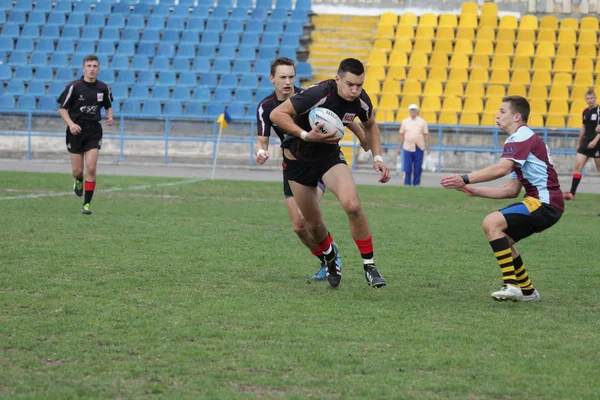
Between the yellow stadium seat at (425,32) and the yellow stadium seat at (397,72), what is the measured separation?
5.05 ft

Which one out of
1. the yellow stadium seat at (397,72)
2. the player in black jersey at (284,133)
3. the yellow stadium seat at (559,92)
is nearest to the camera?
the player in black jersey at (284,133)

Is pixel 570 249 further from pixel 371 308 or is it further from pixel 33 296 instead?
pixel 33 296

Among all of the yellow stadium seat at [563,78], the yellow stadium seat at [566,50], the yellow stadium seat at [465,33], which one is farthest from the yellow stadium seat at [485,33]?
the yellow stadium seat at [563,78]

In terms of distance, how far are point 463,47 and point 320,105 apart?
2332cm

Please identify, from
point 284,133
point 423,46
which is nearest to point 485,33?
point 423,46

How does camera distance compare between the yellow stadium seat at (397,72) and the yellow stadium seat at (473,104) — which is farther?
the yellow stadium seat at (397,72)

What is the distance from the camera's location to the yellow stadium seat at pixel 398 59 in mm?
30156

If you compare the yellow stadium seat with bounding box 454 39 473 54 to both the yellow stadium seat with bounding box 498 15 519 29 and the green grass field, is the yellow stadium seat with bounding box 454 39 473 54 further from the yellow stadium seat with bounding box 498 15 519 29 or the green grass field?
the green grass field

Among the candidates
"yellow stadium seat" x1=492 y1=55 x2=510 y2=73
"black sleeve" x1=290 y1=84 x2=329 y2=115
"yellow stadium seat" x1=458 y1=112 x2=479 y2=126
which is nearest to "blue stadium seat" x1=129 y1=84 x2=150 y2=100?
"yellow stadium seat" x1=458 y1=112 x2=479 y2=126

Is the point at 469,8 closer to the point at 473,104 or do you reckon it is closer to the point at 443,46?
the point at 443,46

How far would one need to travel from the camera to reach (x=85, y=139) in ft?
46.9

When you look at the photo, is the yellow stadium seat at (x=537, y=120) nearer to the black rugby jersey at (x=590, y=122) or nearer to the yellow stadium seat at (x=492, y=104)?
the yellow stadium seat at (x=492, y=104)

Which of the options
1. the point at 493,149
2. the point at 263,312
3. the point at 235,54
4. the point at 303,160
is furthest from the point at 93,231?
the point at 235,54

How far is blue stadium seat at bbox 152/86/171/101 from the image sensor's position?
1179 inches
